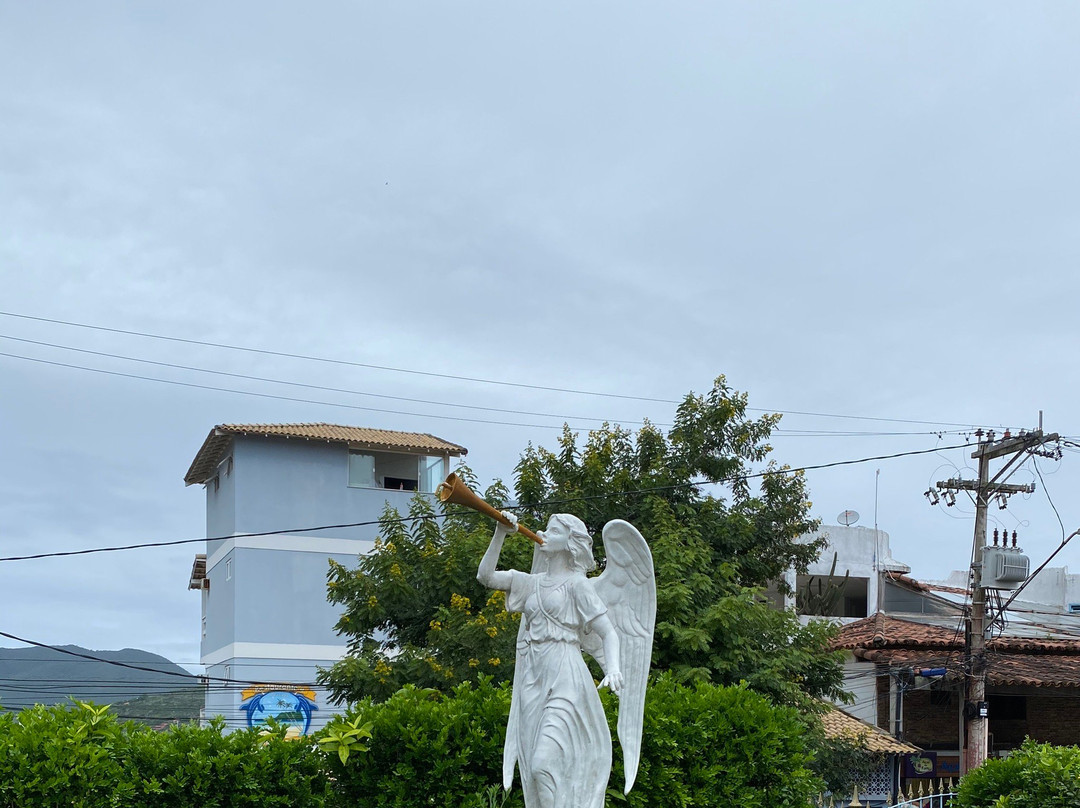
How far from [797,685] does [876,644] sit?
26.4 ft

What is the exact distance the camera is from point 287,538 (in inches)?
987

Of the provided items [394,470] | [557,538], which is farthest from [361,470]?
[557,538]

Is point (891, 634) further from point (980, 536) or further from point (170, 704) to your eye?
point (170, 704)

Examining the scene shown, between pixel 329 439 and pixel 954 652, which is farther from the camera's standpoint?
pixel 329 439

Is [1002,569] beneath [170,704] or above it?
above

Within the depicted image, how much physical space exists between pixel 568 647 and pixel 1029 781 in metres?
5.52

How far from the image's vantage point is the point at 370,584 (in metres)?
14.8

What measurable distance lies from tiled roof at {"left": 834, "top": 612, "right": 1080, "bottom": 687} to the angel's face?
45.7 ft

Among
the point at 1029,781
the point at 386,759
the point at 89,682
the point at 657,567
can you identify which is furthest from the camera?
the point at 89,682

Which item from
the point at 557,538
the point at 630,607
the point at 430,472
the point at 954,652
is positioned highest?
the point at 430,472

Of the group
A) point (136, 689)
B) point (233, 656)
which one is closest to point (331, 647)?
point (233, 656)

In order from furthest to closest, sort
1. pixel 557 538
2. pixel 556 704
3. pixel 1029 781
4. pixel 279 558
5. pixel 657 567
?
pixel 279 558 < pixel 657 567 < pixel 1029 781 < pixel 557 538 < pixel 556 704

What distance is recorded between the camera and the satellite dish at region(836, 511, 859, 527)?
25938 mm

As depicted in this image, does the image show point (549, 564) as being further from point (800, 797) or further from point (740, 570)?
point (740, 570)
